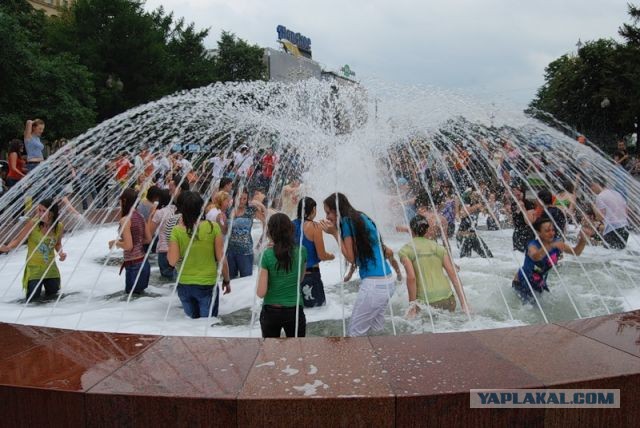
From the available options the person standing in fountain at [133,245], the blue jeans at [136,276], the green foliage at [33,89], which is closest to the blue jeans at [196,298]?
the person standing in fountain at [133,245]

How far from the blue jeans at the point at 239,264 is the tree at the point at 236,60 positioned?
51943 millimetres

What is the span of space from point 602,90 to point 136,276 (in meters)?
49.4

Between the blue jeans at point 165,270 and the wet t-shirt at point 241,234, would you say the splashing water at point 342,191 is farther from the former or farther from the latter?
the wet t-shirt at point 241,234

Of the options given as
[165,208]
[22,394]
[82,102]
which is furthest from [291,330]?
[82,102]

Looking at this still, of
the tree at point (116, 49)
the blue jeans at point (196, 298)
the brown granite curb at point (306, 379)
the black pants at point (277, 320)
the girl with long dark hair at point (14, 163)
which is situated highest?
the tree at point (116, 49)

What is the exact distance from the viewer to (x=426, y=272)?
5.66 metres

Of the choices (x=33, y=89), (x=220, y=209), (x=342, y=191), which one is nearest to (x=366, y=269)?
(x=220, y=209)

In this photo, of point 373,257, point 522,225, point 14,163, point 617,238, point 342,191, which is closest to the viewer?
point 373,257

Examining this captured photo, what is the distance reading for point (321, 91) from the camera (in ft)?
42.6

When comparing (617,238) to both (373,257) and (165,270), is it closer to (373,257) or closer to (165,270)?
(373,257)

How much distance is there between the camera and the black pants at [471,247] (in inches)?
413

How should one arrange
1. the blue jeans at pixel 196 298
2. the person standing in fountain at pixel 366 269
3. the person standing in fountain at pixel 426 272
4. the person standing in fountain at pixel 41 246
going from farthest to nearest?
the person standing in fountain at pixel 41 246 < the blue jeans at pixel 196 298 < the person standing in fountain at pixel 426 272 < the person standing in fountain at pixel 366 269

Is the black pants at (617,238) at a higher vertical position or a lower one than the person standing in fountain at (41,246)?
lower

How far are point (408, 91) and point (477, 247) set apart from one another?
3.31m
